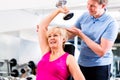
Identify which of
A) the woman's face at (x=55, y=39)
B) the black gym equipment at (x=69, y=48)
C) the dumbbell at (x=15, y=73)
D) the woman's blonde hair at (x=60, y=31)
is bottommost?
the dumbbell at (x=15, y=73)

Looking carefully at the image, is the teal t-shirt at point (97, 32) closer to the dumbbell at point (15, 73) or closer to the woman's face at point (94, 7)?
the woman's face at point (94, 7)

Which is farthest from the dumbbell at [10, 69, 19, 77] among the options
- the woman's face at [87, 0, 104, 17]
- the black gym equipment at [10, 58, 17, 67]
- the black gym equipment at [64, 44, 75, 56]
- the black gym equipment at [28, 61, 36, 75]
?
the woman's face at [87, 0, 104, 17]

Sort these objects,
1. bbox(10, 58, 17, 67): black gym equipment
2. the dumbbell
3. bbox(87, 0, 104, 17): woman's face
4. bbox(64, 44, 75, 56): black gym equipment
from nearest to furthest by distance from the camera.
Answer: bbox(87, 0, 104, 17): woman's face
bbox(64, 44, 75, 56): black gym equipment
the dumbbell
bbox(10, 58, 17, 67): black gym equipment

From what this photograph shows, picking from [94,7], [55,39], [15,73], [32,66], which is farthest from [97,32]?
[32,66]

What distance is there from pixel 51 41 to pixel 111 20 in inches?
18.3

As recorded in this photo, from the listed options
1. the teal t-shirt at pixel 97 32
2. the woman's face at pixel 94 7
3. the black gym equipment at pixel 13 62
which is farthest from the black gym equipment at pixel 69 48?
the black gym equipment at pixel 13 62

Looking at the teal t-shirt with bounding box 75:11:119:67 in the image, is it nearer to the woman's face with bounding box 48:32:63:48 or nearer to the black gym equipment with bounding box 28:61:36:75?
the woman's face with bounding box 48:32:63:48

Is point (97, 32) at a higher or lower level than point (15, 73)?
higher

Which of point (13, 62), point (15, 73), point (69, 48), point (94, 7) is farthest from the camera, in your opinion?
point (13, 62)

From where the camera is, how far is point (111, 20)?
1820 mm

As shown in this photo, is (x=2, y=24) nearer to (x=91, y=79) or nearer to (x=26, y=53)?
(x=26, y=53)

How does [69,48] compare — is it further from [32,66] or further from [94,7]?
[32,66]

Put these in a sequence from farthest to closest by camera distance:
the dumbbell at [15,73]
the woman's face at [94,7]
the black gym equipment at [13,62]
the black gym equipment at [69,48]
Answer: the black gym equipment at [13,62] < the dumbbell at [15,73] < the black gym equipment at [69,48] < the woman's face at [94,7]

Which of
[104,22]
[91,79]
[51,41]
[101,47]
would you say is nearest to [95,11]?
[104,22]
